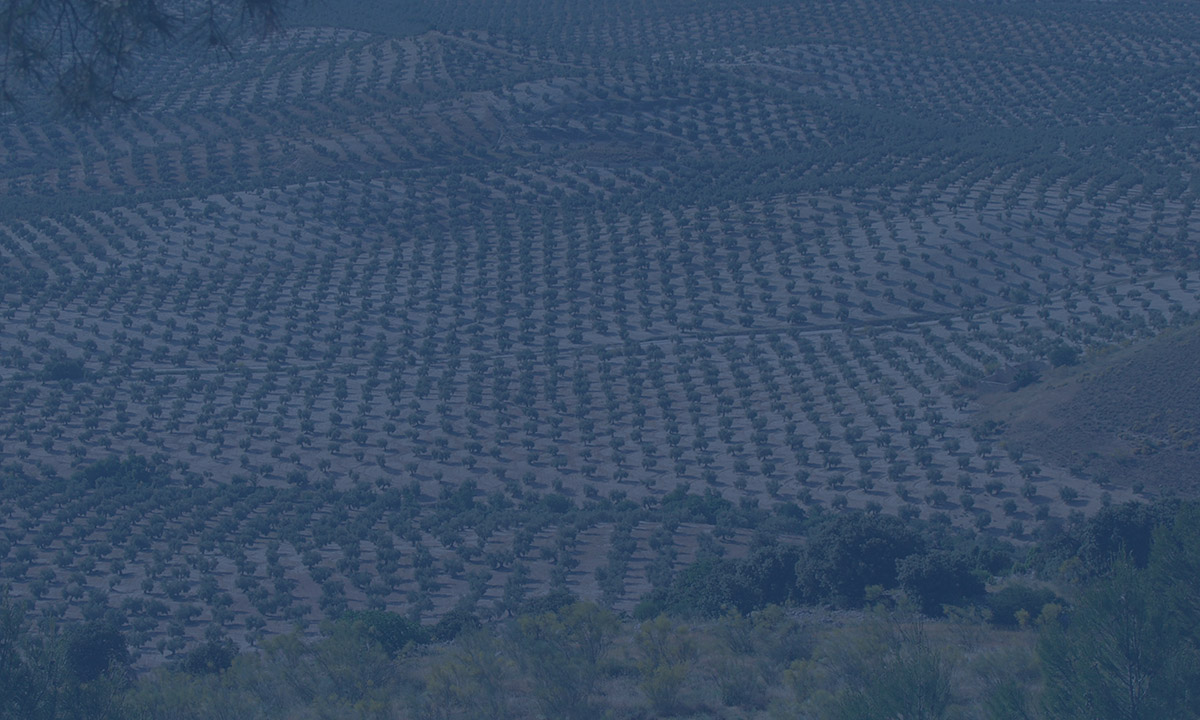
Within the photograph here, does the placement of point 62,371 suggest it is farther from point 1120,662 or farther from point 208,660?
point 1120,662

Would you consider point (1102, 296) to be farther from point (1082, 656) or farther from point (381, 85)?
point (381, 85)

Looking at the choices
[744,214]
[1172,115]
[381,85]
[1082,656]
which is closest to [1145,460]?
[1082,656]

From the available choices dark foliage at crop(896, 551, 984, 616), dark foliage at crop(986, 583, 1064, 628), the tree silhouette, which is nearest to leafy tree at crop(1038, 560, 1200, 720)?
dark foliage at crop(986, 583, 1064, 628)

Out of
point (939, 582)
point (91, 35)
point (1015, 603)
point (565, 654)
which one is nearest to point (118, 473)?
point (565, 654)

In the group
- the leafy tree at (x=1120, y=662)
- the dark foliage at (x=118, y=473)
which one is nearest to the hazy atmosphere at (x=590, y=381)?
the leafy tree at (x=1120, y=662)

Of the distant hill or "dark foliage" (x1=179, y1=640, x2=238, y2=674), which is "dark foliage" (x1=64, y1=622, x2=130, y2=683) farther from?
the distant hill

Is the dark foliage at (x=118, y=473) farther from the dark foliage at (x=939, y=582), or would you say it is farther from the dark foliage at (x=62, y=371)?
the dark foliage at (x=939, y=582)
